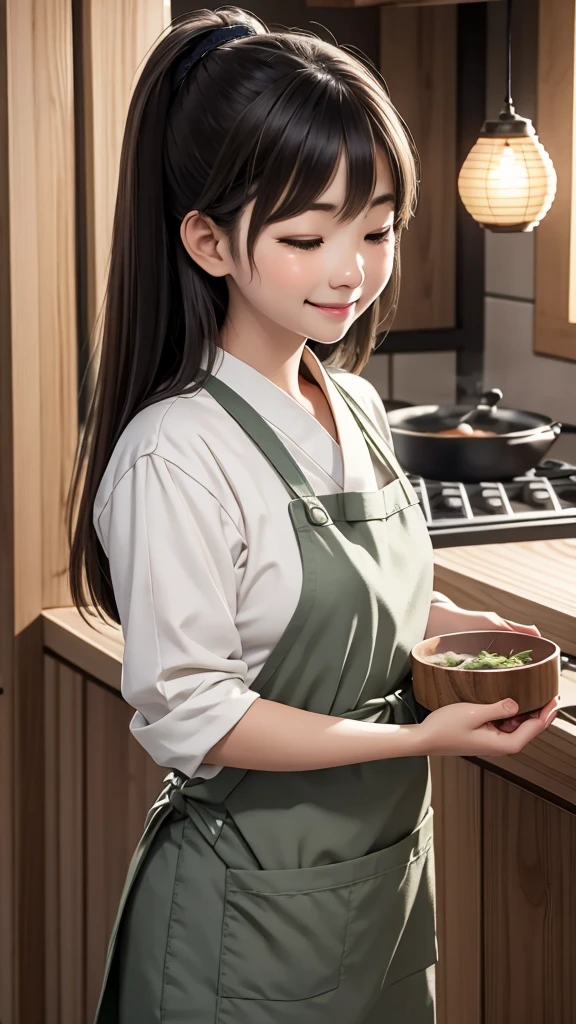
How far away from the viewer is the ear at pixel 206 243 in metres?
1.12

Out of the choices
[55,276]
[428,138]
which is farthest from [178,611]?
[428,138]

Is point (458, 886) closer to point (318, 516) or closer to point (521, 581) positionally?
point (521, 581)

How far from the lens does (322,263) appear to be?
3.53 ft

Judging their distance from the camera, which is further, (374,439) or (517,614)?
(517,614)

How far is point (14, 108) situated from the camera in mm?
1877

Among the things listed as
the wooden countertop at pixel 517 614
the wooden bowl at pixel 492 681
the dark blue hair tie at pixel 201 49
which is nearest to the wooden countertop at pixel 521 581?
the wooden countertop at pixel 517 614

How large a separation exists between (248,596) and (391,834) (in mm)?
277

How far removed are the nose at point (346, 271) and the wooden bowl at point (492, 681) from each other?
32cm

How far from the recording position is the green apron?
3.70 feet

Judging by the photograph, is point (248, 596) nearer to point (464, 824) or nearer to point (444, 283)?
point (464, 824)

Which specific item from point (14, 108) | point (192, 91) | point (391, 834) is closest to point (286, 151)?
point (192, 91)

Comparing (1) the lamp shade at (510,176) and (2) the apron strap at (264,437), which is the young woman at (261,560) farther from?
(1) the lamp shade at (510,176)

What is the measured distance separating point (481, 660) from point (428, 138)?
87.2 inches

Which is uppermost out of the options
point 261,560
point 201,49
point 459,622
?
point 201,49
